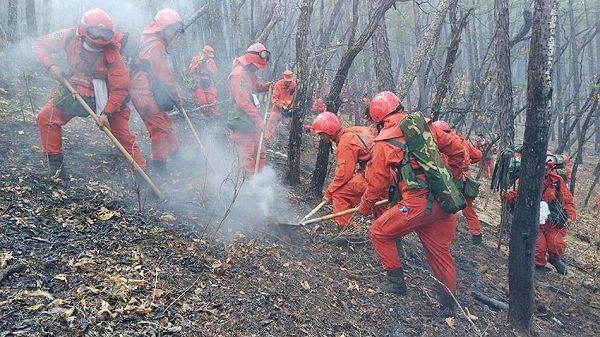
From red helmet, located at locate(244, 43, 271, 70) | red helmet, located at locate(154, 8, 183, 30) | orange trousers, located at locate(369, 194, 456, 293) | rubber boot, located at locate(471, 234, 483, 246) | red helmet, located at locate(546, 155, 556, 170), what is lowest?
rubber boot, located at locate(471, 234, 483, 246)

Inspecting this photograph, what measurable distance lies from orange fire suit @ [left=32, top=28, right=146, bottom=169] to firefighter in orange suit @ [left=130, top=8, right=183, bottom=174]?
68 centimetres

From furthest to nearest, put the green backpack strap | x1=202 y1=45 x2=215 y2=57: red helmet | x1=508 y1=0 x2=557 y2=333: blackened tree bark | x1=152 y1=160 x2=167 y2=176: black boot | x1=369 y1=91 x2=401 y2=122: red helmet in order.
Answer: x1=202 y1=45 x2=215 y2=57: red helmet < x1=152 y1=160 x2=167 y2=176: black boot < x1=369 y1=91 x2=401 y2=122: red helmet < the green backpack strap < x1=508 y1=0 x2=557 y2=333: blackened tree bark

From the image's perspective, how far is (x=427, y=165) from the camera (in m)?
4.65

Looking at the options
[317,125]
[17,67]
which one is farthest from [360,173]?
[17,67]

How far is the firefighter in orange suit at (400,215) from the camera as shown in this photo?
4754mm

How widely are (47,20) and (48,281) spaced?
39.7 feet

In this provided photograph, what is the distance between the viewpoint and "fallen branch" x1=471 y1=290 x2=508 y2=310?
5.49 meters

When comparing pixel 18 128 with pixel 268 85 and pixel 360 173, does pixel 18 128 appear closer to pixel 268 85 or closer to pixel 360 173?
pixel 268 85

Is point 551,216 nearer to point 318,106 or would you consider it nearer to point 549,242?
point 549,242

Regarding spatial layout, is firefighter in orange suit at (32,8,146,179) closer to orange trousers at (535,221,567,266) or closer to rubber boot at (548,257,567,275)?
orange trousers at (535,221,567,266)

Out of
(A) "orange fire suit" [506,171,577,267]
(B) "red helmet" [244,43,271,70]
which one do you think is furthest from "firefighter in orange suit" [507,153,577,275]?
(B) "red helmet" [244,43,271,70]

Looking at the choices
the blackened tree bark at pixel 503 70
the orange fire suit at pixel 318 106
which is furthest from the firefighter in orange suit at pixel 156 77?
the orange fire suit at pixel 318 106

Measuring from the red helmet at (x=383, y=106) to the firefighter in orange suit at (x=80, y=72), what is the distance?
2.94m

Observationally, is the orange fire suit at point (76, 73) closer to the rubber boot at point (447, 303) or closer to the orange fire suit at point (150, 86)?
the orange fire suit at point (150, 86)
